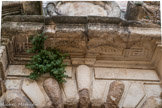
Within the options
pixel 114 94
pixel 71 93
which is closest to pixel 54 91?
pixel 71 93

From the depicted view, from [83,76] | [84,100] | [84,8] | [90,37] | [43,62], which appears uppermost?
[84,8]

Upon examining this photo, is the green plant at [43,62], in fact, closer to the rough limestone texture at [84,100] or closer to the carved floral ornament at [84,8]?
the rough limestone texture at [84,100]

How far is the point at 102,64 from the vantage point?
300 cm

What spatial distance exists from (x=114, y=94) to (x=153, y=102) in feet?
1.55

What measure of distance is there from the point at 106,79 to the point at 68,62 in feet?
1.93

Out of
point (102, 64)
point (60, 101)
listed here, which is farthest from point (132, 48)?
point (60, 101)

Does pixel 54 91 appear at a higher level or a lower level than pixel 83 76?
lower

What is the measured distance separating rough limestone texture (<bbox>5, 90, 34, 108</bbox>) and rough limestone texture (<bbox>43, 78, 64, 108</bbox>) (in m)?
0.25

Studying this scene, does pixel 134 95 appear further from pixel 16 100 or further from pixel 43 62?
pixel 16 100

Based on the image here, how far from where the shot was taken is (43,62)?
271 cm

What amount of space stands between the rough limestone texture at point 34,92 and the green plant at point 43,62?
0.09 metres

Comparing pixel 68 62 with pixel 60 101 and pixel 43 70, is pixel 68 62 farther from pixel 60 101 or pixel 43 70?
pixel 60 101

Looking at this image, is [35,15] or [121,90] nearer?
[121,90]

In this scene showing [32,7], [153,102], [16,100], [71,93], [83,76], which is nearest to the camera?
[16,100]
